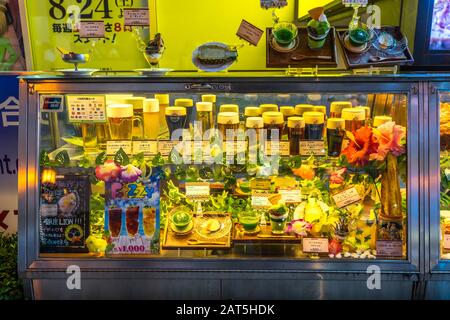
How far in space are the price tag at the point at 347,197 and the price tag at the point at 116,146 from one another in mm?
1148

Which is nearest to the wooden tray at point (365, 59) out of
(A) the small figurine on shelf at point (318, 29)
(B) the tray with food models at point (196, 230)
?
(A) the small figurine on shelf at point (318, 29)

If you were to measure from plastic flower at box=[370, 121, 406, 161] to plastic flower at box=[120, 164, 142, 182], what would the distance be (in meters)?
1.25

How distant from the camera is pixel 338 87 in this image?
2666 millimetres

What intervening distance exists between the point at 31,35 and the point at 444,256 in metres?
3.40

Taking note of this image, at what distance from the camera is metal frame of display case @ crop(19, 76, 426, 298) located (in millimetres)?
2666

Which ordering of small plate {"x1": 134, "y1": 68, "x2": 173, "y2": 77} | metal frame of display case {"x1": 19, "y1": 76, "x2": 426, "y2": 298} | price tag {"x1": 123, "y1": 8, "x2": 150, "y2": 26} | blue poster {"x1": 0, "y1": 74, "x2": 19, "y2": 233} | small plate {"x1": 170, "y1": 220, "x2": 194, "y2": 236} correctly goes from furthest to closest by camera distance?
blue poster {"x1": 0, "y1": 74, "x2": 19, "y2": 233}
price tag {"x1": 123, "y1": 8, "x2": 150, "y2": 26}
small plate {"x1": 170, "y1": 220, "x2": 194, "y2": 236}
small plate {"x1": 134, "y1": 68, "x2": 173, "y2": 77}
metal frame of display case {"x1": 19, "y1": 76, "x2": 426, "y2": 298}

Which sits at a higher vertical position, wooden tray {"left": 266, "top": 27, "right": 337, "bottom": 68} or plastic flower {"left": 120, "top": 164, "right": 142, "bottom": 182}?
wooden tray {"left": 266, "top": 27, "right": 337, "bottom": 68}

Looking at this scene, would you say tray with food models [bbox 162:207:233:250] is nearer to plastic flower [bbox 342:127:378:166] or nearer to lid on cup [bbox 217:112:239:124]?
lid on cup [bbox 217:112:239:124]

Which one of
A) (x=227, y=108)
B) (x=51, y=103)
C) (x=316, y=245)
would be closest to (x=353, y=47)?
(x=227, y=108)

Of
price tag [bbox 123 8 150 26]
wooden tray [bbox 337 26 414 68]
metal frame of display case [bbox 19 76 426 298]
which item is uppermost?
price tag [bbox 123 8 150 26]

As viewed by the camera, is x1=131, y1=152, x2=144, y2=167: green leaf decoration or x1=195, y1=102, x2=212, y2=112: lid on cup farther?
x1=195, y1=102, x2=212, y2=112: lid on cup

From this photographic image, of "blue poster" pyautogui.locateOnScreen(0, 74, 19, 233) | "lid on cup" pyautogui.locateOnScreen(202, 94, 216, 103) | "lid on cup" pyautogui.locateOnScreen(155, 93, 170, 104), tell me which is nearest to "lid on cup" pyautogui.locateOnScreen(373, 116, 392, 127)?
"lid on cup" pyautogui.locateOnScreen(202, 94, 216, 103)

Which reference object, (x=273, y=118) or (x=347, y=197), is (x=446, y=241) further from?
(x=273, y=118)
